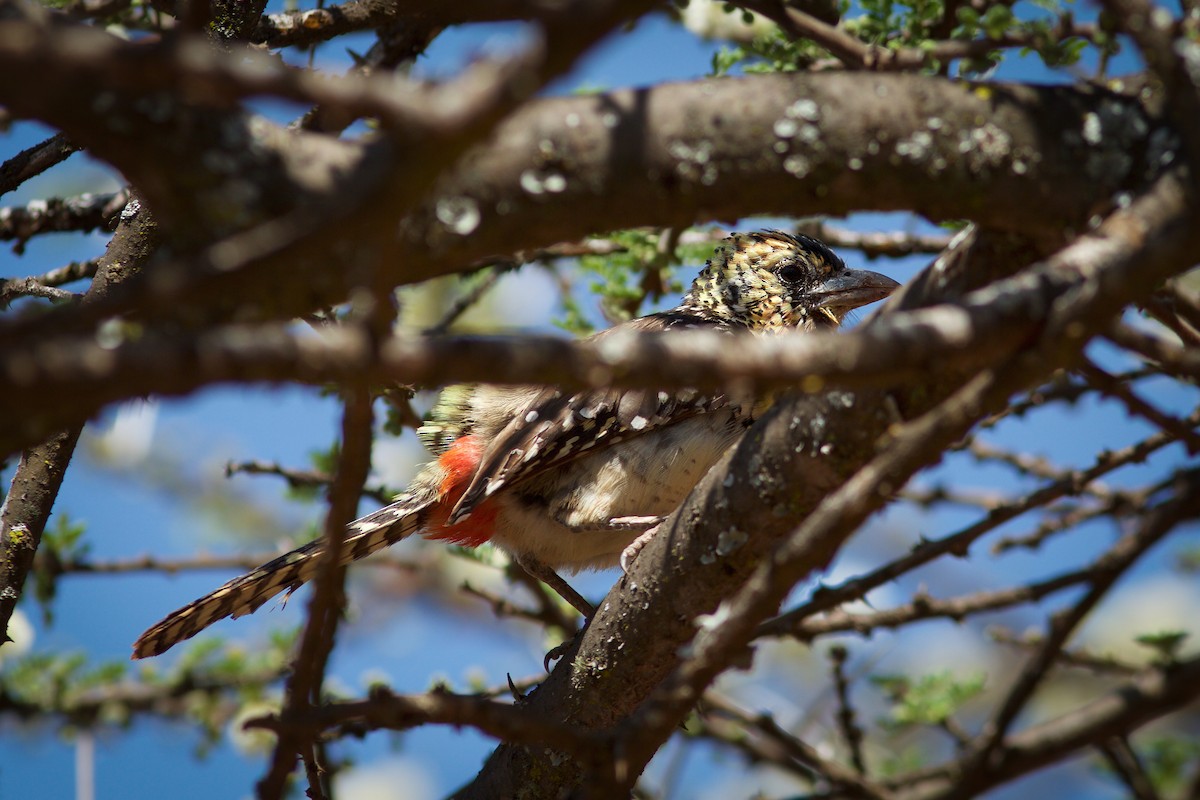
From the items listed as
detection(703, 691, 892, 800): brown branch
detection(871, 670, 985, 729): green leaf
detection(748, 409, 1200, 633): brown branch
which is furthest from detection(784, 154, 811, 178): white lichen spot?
detection(871, 670, 985, 729): green leaf

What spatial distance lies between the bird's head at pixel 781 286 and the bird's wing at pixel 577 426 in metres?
0.79

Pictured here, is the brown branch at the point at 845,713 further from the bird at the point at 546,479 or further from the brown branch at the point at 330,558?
the brown branch at the point at 330,558

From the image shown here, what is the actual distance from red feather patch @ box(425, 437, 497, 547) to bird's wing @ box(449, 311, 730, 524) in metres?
0.11

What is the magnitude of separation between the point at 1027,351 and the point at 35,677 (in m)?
4.57

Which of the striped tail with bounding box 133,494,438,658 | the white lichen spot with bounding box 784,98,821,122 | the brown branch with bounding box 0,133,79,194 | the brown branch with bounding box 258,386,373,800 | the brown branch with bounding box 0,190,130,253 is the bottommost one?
the brown branch with bounding box 258,386,373,800

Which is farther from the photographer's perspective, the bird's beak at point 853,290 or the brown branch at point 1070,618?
the bird's beak at point 853,290

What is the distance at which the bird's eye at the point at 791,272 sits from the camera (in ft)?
15.5

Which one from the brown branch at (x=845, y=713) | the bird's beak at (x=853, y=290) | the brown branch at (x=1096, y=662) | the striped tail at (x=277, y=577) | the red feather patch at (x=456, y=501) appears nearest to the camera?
the striped tail at (x=277, y=577)

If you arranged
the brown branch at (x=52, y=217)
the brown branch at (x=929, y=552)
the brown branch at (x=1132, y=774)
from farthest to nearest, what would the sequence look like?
the brown branch at (x=52, y=217)
the brown branch at (x=929, y=552)
the brown branch at (x=1132, y=774)

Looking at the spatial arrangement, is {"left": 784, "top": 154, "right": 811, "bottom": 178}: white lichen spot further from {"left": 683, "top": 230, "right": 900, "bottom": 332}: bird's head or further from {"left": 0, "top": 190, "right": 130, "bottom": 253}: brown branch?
{"left": 0, "top": 190, "right": 130, "bottom": 253}: brown branch

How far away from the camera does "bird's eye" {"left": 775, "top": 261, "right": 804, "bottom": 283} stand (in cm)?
473

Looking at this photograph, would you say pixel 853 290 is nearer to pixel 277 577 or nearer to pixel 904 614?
pixel 904 614

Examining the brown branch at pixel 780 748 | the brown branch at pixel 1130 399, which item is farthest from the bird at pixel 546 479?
the brown branch at pixel 1130 399

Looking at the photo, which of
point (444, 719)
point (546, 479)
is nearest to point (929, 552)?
point (444, 719)
